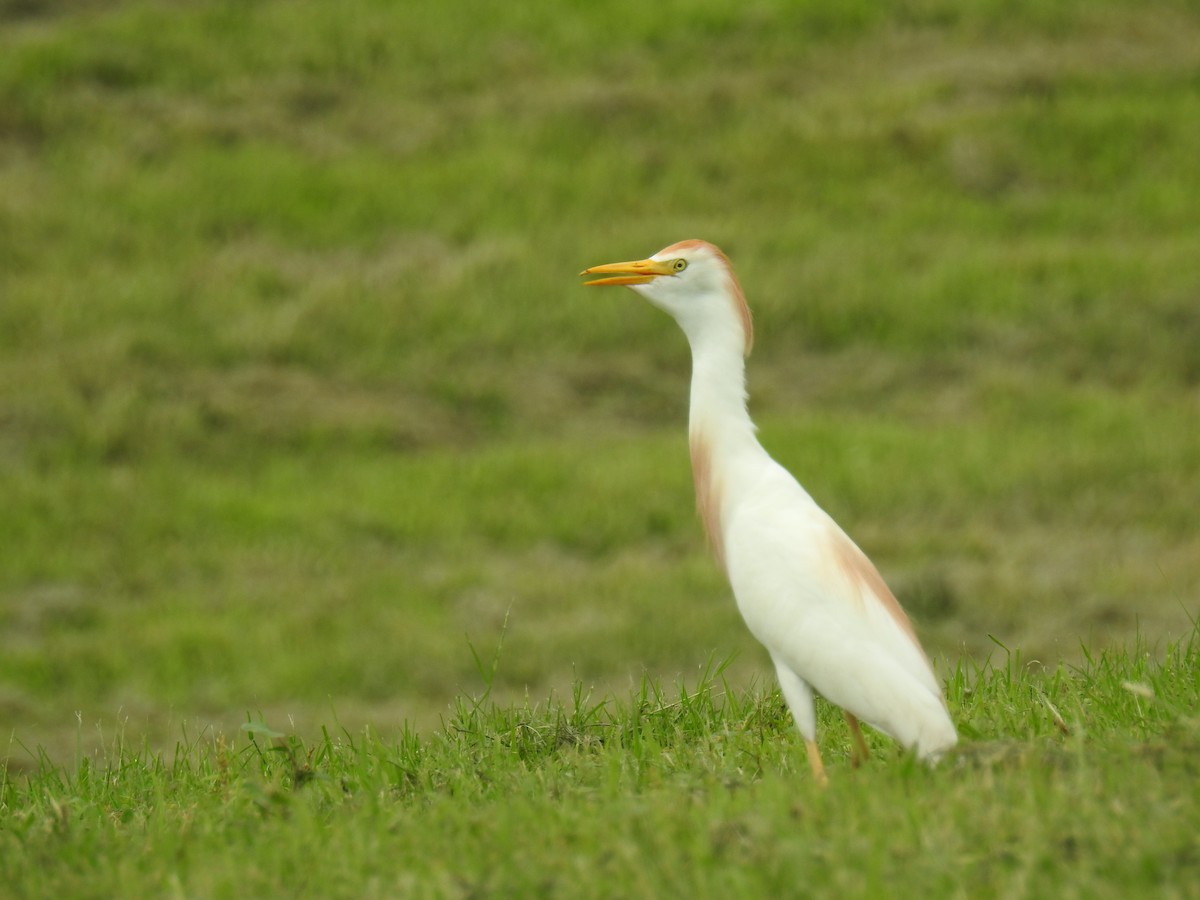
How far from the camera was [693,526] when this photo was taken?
1258 centimetres

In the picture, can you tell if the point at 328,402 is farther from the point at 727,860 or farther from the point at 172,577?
the point at 727,860

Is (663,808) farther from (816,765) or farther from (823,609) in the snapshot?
(823,609)

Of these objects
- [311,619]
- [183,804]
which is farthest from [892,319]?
[183,804]

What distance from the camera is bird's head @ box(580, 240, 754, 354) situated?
5.30m

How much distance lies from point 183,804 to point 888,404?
10.4 m

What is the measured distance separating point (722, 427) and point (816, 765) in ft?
4.32

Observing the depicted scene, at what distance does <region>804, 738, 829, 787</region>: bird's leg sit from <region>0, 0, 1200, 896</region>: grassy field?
0.14 meters

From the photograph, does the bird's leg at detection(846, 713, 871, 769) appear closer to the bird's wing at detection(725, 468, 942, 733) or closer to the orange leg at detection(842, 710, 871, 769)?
the orange leg at detection(842, 710, 871, 769)

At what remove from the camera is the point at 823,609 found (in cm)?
481

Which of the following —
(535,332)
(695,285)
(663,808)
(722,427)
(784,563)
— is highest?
(695,285)

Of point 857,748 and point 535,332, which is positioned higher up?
point 857,748

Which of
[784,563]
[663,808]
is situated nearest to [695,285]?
[784,563]

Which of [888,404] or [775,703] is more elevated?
[775,703]

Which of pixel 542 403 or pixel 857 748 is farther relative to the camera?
pixel 542 403
